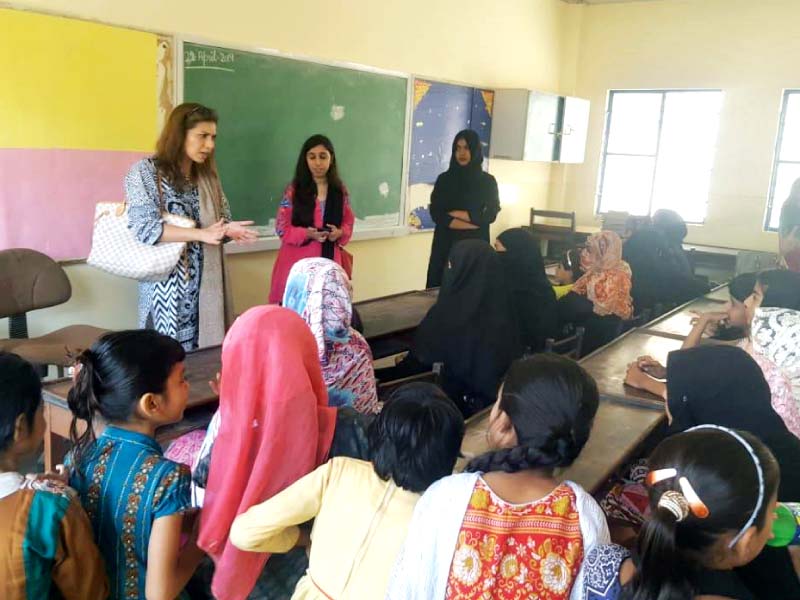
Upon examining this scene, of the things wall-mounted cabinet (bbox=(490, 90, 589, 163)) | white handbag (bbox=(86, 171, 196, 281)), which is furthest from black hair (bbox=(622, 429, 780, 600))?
wall-mounted cabinet (bbox=(490, 90, 589, 163))

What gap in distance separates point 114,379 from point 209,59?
293 centimetres

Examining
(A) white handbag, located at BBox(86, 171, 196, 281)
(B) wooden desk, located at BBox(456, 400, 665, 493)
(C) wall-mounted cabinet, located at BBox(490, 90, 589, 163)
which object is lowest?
(B) wooden desk, located at BBox(456, 400, 665, 493)

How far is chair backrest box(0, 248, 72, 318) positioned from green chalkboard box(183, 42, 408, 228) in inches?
46.3

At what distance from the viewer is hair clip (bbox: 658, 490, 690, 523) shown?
1.04 metres

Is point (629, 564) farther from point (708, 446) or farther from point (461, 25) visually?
point (461, 25)

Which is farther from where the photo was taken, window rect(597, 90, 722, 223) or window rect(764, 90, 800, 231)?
window rect(597, 90, 722, 223)

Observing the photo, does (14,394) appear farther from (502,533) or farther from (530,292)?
(530,292)

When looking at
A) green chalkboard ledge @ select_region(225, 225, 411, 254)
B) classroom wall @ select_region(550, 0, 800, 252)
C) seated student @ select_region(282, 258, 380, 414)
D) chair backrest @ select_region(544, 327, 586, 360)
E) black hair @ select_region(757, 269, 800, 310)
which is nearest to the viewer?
seated student @ select_region(282, 258, 380, 414)

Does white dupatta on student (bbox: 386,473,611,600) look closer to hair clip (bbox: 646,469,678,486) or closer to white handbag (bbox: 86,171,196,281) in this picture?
hair clip (bbox: 646,469,678,486)

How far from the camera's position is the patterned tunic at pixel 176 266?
283 centimetres

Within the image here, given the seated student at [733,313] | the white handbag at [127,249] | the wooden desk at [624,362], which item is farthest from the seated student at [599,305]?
the white handbag at [127,249]

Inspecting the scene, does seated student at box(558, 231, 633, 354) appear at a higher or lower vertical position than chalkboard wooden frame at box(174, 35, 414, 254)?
lower

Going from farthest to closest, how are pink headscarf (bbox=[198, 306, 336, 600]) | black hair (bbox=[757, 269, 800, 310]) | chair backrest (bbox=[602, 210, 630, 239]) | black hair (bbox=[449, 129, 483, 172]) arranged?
chair backrest (bbox=[602, 210, 630, 239]) → black hair (bbox=[449, 129, 483, 172]) → black hair (bbox=[757, 269, 800, 310]) → pink headscarf (bbox=[198, 306, 336, 600])

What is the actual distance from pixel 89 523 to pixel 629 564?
2.94 ft
